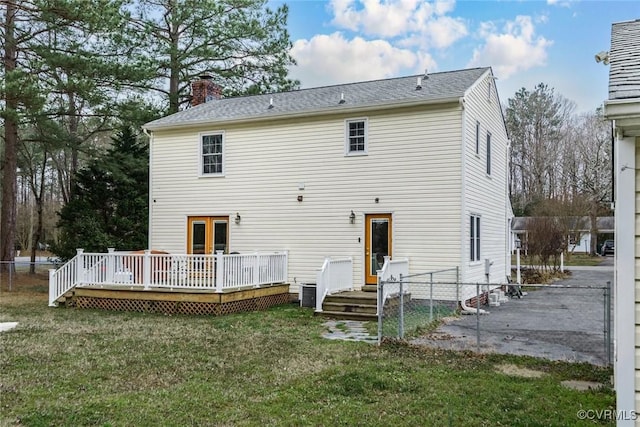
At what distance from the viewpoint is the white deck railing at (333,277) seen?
11773 mm

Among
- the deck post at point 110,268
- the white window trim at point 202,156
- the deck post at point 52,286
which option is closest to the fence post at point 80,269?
the deck post at point 52,286

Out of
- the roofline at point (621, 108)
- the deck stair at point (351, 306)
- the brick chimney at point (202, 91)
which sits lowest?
the deck stair at point (351, 306)

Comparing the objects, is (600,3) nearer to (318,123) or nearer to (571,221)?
(318,123)

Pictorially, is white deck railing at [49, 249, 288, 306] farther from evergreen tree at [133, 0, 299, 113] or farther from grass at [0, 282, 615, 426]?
evergreen tree at [133, 0, 299, 113]

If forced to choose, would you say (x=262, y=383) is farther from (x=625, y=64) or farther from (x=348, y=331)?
(x=625, y=64)

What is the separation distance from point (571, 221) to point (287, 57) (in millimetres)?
19603

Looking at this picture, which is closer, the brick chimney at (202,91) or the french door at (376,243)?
the french door at (376,243)

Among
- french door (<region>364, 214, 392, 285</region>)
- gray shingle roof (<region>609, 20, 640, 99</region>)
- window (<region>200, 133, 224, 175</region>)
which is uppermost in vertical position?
window (<region>200, 133, 224, 175</region>)

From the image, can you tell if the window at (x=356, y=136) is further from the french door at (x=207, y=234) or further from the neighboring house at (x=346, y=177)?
the french door at (x=207, y=234)

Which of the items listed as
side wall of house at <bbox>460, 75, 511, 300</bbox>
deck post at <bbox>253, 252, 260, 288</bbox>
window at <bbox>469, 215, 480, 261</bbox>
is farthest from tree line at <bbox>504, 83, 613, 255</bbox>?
deck post at <bbox>253, 252, 260, 288</bbox>

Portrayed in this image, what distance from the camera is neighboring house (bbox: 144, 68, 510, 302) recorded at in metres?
12.6

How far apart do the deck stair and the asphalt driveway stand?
1669 millimetres

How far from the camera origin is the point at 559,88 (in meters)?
43.9

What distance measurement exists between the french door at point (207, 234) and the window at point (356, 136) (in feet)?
14.6
